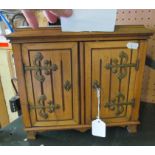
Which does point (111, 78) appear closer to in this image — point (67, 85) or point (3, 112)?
point (67, 85)

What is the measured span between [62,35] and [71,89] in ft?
0.66

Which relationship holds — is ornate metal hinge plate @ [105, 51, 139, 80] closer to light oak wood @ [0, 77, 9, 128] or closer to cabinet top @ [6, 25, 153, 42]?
cabinet top @ [6, 25, 153, 42]

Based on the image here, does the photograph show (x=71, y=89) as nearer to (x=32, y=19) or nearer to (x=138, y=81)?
(x=138, y=81)

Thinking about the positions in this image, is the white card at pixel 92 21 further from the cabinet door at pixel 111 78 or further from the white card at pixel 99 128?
the white card at pixel 99 128

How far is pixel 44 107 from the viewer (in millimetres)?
758

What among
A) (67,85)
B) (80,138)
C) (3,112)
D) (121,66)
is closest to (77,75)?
(67,85)

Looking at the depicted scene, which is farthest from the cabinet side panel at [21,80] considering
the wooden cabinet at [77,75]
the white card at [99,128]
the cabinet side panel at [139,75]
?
the cabinet side panel at [139,75]

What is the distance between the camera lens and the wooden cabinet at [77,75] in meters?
0.67

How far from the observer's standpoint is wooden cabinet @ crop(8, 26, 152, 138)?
667 millimetres

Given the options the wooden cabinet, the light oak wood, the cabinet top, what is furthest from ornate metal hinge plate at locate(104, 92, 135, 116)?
the light oak wood

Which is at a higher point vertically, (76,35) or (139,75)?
(76,35)

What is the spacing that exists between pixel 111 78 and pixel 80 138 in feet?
0.89

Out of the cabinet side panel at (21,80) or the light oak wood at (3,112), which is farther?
the light oak wood at (3,112)
